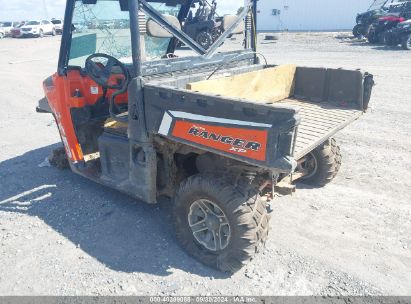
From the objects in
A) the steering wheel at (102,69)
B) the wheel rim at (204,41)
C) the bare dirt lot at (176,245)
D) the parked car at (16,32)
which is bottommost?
the parked car at (16,32)

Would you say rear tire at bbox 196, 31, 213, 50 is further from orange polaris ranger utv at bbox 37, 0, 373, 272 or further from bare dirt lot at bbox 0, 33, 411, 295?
bare dirt lot at bbox 0, 33, 411, 295

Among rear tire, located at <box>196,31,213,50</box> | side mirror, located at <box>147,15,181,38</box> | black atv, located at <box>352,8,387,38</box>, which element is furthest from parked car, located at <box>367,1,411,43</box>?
side mirror, located at <box>147,15,181,38</box>

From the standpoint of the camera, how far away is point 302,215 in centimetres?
410

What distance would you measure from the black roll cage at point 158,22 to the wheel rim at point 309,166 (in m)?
1.44

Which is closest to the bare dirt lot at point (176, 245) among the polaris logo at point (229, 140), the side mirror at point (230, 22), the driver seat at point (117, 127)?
the driver seat at point (117, 127)

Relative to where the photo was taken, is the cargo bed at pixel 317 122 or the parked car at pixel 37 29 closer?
the cargo bed at pixel 317 122

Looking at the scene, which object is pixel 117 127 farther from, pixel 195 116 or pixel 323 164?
pixel 323 164

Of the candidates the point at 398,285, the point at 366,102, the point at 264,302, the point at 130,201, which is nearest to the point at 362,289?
the point at 398,285

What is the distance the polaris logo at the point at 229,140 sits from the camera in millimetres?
2787

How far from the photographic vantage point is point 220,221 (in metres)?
3.31

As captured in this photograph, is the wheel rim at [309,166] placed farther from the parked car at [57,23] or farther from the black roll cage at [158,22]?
the parked car at [57,23]

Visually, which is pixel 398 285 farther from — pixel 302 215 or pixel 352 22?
pixel 352 22

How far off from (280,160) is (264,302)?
44.7 inches

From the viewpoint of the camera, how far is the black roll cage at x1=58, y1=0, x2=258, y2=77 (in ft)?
10.9
